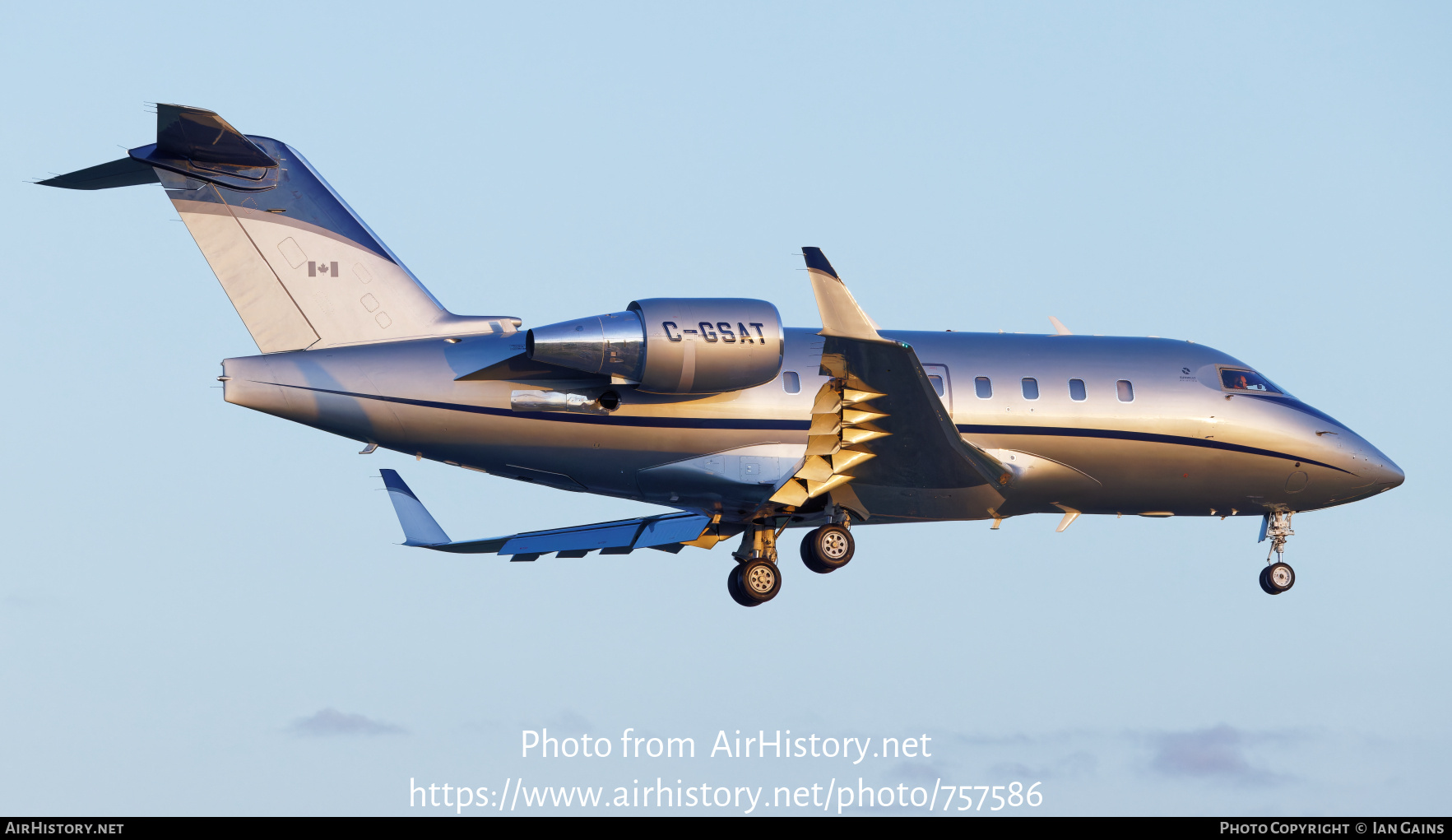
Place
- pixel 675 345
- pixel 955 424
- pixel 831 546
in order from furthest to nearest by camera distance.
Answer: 1. pixel 955 424
2. pixel 831 546
3. pixel 675 345

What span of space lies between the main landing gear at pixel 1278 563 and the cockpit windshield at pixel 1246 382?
2060 mm

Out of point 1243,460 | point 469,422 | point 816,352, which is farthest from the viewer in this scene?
point 1243,460

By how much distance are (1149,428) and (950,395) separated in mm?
3250

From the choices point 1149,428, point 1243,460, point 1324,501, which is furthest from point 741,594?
point 1324,501

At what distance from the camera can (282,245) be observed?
1961 cm

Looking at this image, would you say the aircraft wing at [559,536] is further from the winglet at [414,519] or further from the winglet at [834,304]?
the winglet at [834,304]

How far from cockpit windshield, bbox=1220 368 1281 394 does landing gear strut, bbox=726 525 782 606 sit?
734 centimetres

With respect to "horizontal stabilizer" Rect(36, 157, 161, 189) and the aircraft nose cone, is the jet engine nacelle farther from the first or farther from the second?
the aircraft nose cone

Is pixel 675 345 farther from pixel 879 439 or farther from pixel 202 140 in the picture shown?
pixel 202 140

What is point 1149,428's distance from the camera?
847 inches

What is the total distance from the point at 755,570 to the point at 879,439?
10.8ft

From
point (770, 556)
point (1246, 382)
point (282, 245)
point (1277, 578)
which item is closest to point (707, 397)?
point (770, 556)

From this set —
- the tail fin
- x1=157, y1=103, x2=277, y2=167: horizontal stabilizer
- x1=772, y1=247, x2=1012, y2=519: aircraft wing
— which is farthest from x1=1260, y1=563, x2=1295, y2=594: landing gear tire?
x1=157, y1=103, x2=277, y2=167: horizontal stabilizer

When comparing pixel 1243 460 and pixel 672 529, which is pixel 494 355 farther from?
pixel 1243 460
